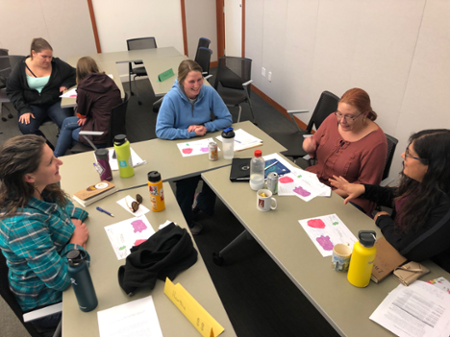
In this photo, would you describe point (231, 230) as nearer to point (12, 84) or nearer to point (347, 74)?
point (347, 74)

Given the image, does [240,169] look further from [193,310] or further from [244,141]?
[193,310]

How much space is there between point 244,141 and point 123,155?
0.97 metres

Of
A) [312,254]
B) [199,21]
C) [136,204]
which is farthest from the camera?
[199,21]

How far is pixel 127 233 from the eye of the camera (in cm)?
165

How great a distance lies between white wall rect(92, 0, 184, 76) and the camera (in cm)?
584

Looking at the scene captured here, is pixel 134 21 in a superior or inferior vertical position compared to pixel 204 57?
superior

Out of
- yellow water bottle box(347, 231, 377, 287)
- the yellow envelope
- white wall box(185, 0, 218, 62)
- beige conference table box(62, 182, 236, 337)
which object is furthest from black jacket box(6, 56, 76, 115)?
yellow water bottle box(347, 231, 377, 287)

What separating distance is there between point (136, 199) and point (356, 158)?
1472mm

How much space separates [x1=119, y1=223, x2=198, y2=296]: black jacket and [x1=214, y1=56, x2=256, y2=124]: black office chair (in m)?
2.74

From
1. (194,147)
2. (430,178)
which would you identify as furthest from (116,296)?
(430,178)

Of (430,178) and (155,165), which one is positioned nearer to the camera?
Answer: (430,178)

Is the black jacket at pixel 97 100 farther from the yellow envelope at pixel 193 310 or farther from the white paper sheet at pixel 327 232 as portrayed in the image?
the white paper sheet at pixel 327 232

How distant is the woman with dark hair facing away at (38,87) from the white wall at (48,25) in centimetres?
239

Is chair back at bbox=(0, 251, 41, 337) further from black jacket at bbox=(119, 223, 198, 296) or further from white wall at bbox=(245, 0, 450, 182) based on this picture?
white wall at bbox=(245, 0, 450, 182)
